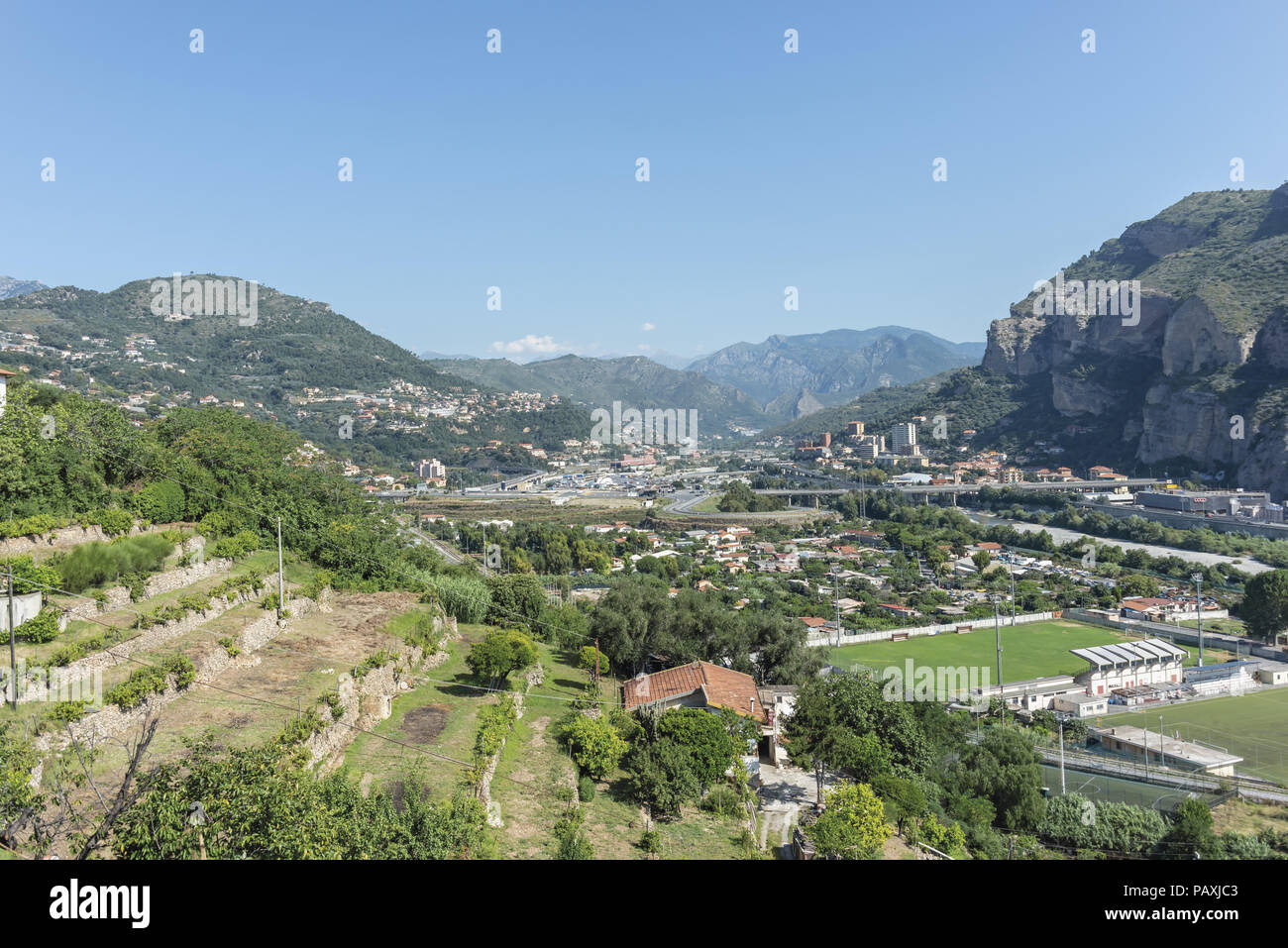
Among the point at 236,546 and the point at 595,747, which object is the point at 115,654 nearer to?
the point at 236,546

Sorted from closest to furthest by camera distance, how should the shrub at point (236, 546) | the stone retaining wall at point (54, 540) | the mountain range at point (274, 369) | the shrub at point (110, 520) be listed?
1. the stone retaining wall at point (54, 540)
2. the shrub at point (110, 520)
3. the shrub at point (236, 546)
4. the mountain range at point (274, 369)

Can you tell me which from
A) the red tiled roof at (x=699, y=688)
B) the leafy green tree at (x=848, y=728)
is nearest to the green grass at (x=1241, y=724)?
the leafy green tree at (x=848, y=728)

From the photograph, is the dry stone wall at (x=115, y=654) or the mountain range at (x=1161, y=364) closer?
the dry stone wall at (x=115, y=654)

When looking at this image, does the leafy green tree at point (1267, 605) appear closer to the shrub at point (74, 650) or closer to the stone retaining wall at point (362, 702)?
the stone retaining wall at point (362, 702)

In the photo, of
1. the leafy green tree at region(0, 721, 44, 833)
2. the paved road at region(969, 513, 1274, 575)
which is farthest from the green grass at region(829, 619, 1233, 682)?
the leafy green tree at region(0, 721, 44, 833)

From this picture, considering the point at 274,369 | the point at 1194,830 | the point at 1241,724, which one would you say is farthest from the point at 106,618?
the point at 274,369
